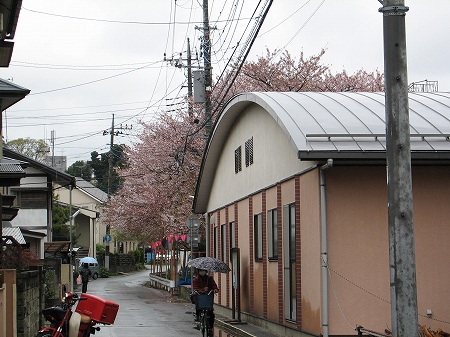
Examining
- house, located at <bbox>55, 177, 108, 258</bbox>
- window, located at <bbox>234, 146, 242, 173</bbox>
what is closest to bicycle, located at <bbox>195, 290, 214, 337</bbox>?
window, located at <bbox>234, 146, 242, 173</bbox>

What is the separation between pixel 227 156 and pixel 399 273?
21.2 m

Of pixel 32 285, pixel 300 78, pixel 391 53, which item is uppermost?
pixel 300 78

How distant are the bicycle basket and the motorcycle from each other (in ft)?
19.7

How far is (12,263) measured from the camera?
18.2 meters

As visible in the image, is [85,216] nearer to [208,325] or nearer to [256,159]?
[256,159]

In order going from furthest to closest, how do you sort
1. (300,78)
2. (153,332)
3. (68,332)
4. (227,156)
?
1. (300,78)
2. (227,156)
3. (153,332)
4. (68,332)

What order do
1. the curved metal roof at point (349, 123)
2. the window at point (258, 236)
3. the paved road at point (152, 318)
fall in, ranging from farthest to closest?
the window at point (258, 236) → the paved road at point (152, 318) → the curved metal roof at point (349, 123)

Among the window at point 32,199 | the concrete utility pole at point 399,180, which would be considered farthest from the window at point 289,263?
the window at point 32,199

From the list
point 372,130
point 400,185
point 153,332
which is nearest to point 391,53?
point 400,185

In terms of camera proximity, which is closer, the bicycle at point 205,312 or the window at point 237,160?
the bicycle at point 205,312

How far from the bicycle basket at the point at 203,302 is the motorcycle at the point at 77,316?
5998 mm

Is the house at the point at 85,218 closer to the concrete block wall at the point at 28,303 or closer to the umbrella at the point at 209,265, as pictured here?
the umbrella at the point at 209,265

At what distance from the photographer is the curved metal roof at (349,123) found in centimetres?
1519

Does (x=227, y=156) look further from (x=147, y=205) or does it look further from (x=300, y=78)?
(x=147, y=205)
